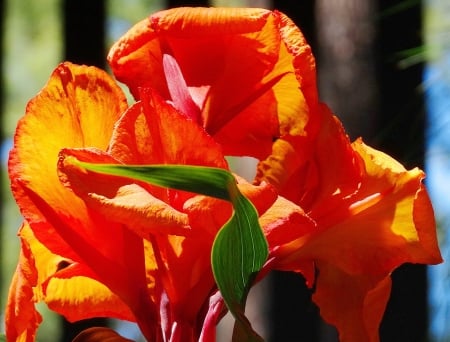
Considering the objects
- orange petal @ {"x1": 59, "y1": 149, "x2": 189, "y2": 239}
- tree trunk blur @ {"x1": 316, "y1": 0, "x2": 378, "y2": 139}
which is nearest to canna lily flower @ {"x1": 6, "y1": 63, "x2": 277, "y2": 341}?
orange petal @ {"x1": 59, "y1": 149, "x2": 189, "y2": 239}

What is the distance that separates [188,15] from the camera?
536 mm

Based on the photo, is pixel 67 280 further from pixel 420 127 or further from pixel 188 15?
A: pixel 420 127

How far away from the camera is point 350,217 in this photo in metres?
0.55

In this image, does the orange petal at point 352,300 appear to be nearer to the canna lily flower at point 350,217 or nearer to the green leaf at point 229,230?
the canna lily flower at point 350,217

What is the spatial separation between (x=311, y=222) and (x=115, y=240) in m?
0.11

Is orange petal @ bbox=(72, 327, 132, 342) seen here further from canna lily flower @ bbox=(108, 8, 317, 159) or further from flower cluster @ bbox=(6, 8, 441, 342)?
canna lily flower @ bbox=(108, 8, 317, 159)

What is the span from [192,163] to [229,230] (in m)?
0.06

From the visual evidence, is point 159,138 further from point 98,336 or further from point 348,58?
point 348,58

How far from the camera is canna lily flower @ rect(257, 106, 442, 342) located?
54 centimetres

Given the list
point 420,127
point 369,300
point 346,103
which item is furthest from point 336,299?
point 346,103

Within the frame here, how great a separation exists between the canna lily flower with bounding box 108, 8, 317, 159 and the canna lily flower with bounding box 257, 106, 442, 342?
0.07 feet

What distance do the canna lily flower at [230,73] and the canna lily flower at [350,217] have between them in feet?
0.07

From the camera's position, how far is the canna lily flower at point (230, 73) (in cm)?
55

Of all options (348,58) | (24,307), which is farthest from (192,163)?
(348,58)
